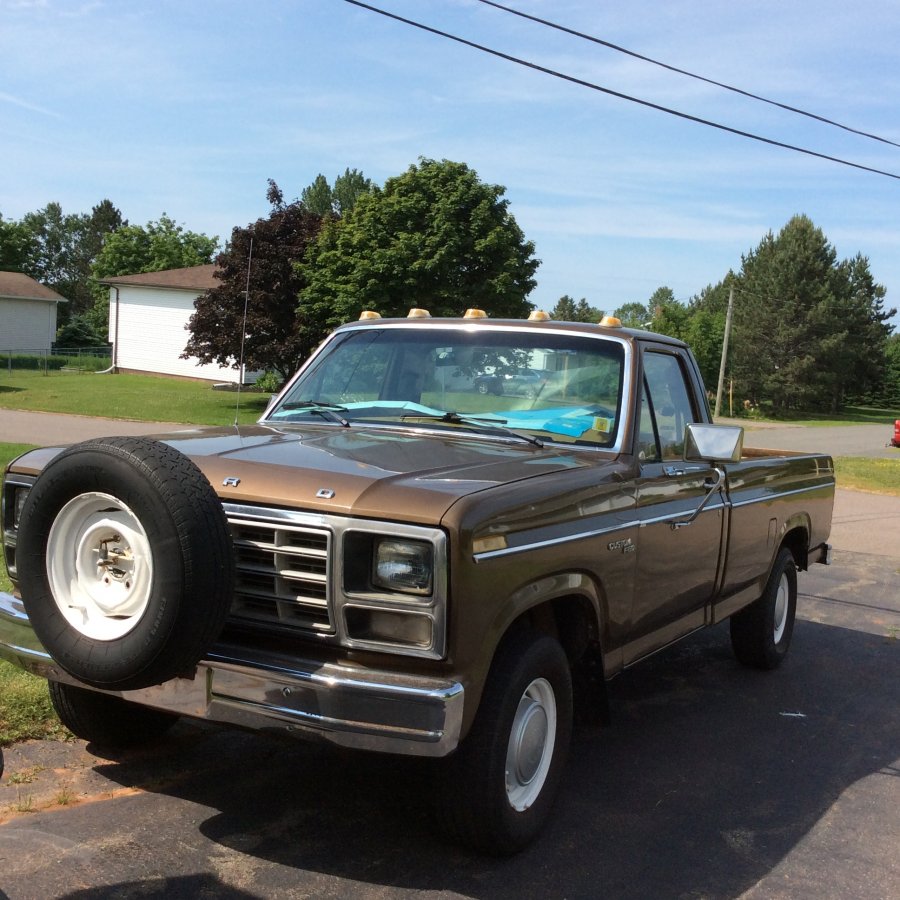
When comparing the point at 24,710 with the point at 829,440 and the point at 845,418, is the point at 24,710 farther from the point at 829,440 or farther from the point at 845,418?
the point at 845,418

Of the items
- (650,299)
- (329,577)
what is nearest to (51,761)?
(329,577)

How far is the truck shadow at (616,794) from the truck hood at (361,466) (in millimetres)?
875

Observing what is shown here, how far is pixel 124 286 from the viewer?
4669 cm

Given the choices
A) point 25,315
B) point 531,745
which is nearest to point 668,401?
point 531,745

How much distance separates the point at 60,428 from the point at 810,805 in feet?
62.5

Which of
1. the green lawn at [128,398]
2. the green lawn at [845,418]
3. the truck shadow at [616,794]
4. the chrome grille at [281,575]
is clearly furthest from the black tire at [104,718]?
the green lawn at [845,418]

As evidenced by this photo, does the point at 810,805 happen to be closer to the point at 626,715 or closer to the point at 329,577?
the point at 626,715

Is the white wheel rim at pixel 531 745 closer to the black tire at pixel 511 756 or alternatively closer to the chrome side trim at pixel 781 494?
the black tire at pixel 511 756

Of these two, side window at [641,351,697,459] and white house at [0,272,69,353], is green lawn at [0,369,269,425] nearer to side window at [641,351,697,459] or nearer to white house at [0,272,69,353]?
white house at [0,272,69,353]

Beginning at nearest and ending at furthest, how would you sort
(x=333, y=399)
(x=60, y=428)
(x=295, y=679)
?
(x=295, y=679) < (x=333, y=399) < (x=60, y=428)

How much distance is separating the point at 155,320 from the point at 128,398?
615 inches

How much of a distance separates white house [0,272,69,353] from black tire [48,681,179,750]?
183 ft

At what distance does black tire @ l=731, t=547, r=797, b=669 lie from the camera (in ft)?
20.6

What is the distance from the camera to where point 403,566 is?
10.4 feet
